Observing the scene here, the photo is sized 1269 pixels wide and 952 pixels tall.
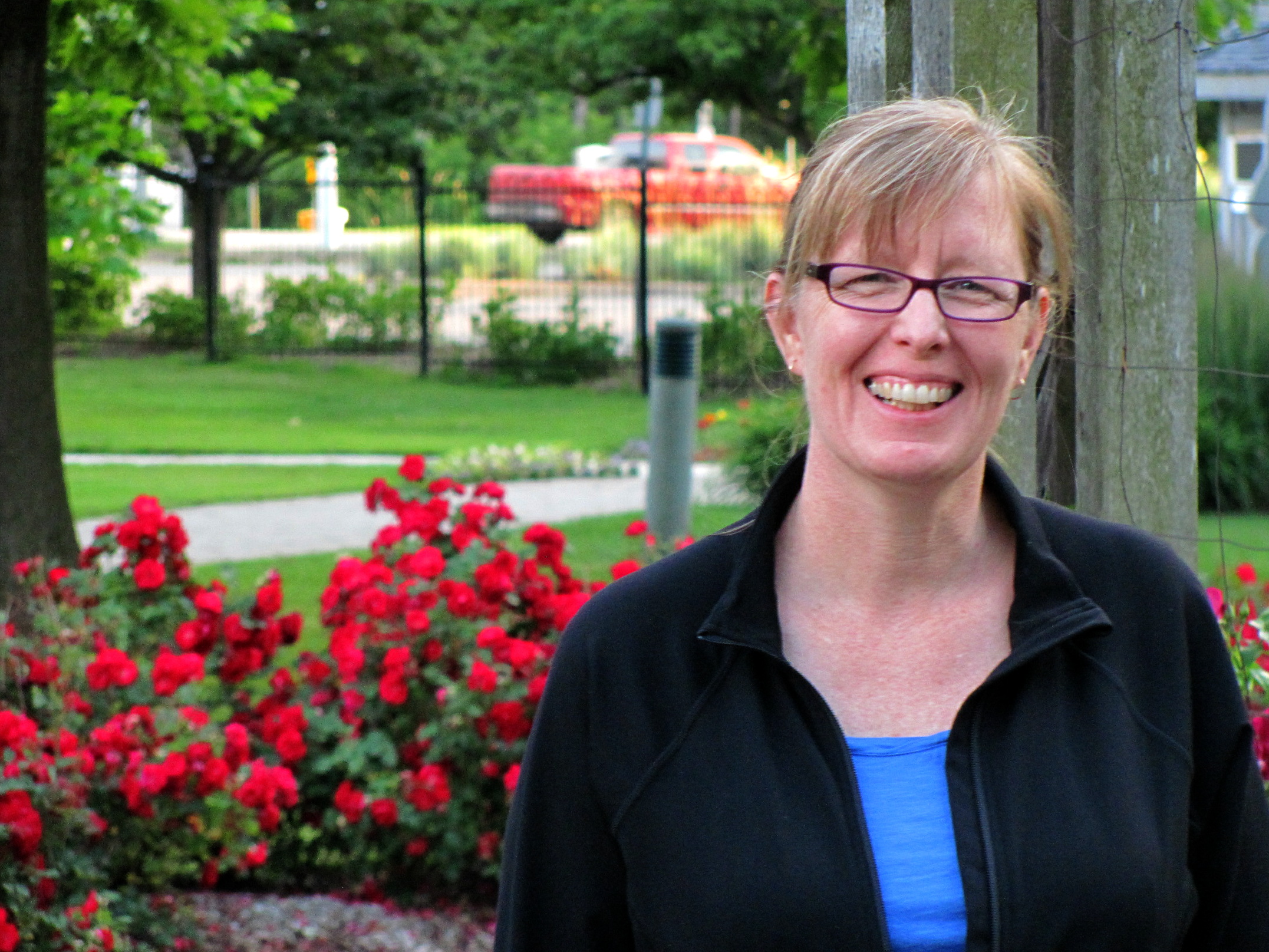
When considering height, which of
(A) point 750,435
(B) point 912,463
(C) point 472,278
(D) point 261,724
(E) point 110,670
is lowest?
(D) point 261,724

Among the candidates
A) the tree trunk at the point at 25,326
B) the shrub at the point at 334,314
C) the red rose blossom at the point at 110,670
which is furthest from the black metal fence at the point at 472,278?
the red rose blossom at the point at 110,670

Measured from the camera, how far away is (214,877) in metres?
3.85

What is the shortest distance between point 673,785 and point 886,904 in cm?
26

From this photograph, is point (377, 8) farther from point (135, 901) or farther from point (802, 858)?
point (802, 858)

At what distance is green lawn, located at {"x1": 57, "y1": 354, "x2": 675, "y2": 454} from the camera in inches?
495

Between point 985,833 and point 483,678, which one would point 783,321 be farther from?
point 483,678

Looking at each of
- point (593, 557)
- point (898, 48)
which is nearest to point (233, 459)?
point (593, 557)

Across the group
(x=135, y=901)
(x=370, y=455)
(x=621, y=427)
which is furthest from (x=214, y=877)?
(x=621, y=427)

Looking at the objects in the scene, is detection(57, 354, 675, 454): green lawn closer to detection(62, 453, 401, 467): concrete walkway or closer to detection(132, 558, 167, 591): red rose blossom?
detection(62, 453, 401, 467): concrete walkway

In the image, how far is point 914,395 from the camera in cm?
177

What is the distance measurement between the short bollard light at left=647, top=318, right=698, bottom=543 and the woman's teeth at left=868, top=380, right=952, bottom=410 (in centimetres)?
537

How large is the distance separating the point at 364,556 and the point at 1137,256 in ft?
18.5

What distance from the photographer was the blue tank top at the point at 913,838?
1682 millimetres

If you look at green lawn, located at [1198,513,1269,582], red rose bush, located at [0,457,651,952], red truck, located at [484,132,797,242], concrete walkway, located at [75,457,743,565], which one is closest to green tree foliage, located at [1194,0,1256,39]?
green lawn, located at [1198,513,1269,582]
